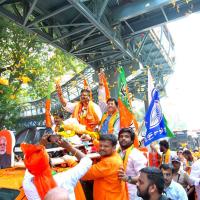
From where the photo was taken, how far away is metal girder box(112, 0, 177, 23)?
27.7ft

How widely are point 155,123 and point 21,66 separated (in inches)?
417

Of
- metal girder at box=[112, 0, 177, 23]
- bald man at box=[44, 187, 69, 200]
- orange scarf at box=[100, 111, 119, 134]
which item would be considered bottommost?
bald man at box=[44, 187, 69, 200]

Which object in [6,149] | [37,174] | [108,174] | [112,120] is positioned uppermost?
[112,120]

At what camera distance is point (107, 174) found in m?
3.44

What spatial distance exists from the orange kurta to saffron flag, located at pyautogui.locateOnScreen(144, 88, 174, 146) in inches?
Result: 50.9

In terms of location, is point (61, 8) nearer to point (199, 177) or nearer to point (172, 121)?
point (199, 177)

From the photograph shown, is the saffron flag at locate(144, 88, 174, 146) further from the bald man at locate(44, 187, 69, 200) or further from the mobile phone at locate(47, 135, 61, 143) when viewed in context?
the bald man at locate(44, 187, 69, 200)

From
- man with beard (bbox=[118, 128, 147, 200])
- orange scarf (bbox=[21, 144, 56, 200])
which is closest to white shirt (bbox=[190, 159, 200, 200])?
man with beard (bbox=[118, 128, 147, 200])

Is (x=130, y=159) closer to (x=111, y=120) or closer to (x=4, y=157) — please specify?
(x=111, y=120)

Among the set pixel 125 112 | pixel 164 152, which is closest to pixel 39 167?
pixel 125 112

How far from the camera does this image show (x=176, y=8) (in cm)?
904

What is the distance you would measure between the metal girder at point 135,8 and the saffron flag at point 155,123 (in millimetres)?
4194

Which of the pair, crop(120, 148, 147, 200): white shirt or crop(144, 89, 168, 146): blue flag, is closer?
crop(120, 148, 147, 200): white shirt

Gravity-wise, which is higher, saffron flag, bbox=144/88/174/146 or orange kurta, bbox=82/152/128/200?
saffron flag, bbox=144/88/174/146
